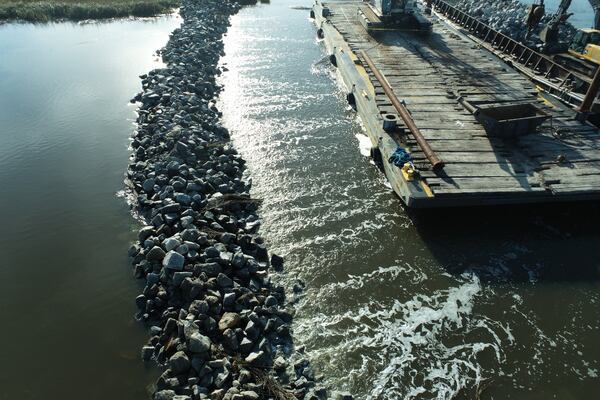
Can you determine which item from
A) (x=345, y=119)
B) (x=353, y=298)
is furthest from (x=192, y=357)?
(x=345, y=119)

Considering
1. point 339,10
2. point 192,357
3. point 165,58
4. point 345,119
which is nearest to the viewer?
point 192,357

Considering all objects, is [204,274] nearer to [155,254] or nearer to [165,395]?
[155,254]

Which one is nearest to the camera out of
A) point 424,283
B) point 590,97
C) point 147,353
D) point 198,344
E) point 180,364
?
point 180,364

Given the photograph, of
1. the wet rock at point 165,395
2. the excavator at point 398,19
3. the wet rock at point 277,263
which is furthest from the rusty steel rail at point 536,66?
the wet rock at point 165,395

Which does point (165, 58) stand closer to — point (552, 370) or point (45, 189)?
point (45, 189)

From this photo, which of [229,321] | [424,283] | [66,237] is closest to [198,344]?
[229,321]

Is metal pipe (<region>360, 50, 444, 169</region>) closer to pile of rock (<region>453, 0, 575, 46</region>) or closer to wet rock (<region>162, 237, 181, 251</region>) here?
wet rock (<region>162, 237, 181, 251</region>)

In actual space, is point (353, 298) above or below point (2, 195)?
below
